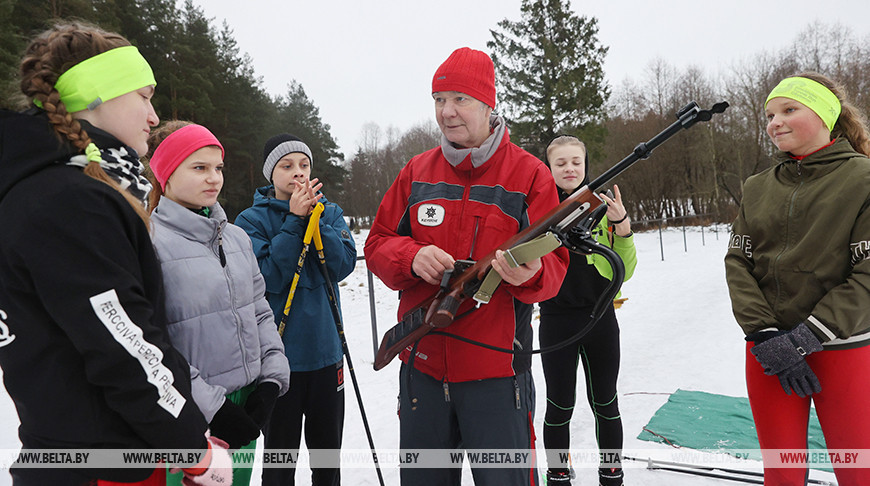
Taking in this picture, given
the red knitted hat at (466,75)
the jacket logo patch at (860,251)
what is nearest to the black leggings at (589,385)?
the jacket logo patch at (860,251)

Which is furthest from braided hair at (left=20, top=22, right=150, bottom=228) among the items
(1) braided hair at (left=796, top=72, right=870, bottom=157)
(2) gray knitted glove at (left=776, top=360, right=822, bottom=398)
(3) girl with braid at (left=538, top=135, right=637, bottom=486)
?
(1) braided hair at (left=796, top=72, right=870, bottom=157)

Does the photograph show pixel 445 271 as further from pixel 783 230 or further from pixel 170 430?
pixel 783 230

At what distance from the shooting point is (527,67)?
2334 centimetres

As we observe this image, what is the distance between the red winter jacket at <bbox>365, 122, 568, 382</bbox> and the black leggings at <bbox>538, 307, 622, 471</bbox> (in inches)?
35.7

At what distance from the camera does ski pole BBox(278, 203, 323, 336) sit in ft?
8.20

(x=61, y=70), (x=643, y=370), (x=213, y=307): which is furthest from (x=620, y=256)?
(x=643, y=370)

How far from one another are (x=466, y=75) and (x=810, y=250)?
1626 mm

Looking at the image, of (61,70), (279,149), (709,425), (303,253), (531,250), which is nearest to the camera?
(61,70)

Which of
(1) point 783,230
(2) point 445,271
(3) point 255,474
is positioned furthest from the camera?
(3) point 255,474

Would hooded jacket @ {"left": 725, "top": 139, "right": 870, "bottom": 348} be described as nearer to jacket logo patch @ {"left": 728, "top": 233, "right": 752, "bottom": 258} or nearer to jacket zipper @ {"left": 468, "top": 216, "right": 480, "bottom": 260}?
jacket logo patch @ {"left": 728, "top": 233, "right": 752, "bottom": 258}

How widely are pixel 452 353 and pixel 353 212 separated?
134ft

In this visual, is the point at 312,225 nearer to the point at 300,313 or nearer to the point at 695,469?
the point at 300,313

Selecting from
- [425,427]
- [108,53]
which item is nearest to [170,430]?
[425,427]

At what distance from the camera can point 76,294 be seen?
3.61ft
